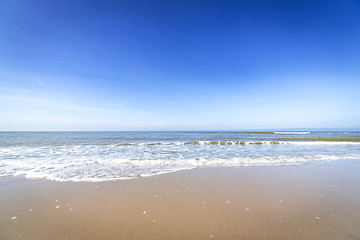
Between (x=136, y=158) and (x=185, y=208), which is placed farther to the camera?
(x=136, y=158)

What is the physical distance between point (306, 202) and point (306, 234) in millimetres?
1410

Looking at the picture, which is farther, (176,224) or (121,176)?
(121,176)

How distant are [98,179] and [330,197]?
6.59 meters

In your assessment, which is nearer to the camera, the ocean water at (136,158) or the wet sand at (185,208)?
the wet sand at (185,208)

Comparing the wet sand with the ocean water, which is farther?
the ocean water

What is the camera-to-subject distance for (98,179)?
5.56 meters

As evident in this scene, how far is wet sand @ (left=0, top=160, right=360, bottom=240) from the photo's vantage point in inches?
106

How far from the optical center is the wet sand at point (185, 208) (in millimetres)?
2688

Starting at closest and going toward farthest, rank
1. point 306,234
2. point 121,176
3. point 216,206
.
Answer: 1. point 306,234
2. point 216,206
3. point 121,176

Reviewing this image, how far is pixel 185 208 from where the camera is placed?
3484 millimetres

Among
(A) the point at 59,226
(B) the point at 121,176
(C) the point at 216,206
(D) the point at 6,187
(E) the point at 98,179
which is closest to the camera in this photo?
(A) the point at 59,226

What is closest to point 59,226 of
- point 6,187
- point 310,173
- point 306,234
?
point 6,187

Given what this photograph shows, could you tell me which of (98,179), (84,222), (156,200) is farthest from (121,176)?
(84,222)

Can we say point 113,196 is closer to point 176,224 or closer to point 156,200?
point 156,200
